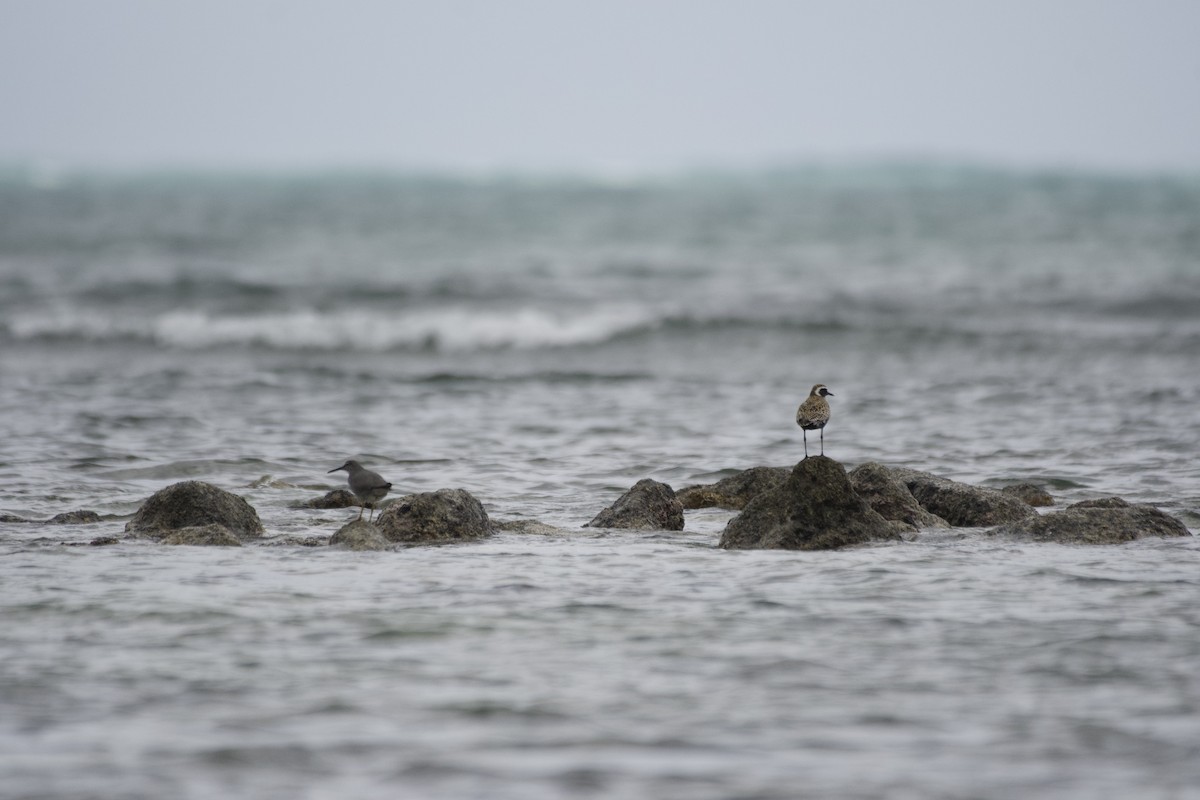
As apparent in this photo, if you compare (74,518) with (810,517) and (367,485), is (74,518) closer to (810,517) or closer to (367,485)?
(367,485)

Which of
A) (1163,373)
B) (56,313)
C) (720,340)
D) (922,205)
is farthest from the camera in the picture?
(922,205)

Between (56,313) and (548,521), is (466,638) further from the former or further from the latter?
(56,313)

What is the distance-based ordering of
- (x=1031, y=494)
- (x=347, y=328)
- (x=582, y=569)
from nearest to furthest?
(x=582, y=569), (x=1031, y=494), (x=347, y=328)

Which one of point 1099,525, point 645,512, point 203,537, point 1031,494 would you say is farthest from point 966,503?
→ point 203,537

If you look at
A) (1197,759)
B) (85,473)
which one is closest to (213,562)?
(85,473)

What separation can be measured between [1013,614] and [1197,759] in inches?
71.9

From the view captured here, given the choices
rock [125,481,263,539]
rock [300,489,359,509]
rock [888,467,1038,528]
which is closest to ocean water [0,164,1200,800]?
rock [300,489,359,509]

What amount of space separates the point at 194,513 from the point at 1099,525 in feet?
18.2

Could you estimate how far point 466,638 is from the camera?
20.2 ft

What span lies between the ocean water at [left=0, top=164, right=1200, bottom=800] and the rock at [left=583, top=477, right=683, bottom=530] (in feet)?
0.61

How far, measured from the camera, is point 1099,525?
26.5 ft

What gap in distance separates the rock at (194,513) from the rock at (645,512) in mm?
2197

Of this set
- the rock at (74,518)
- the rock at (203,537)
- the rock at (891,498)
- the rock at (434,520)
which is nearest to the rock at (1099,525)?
the rock at (891,498)

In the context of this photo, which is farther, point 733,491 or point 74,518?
point 733,491
